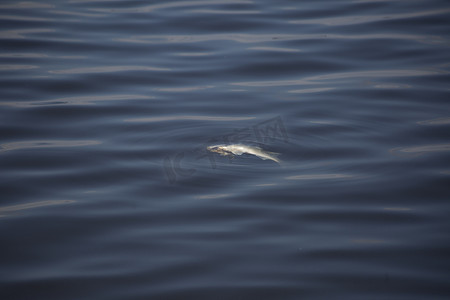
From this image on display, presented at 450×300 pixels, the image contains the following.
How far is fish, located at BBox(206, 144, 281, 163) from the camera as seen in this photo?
3.12 meters

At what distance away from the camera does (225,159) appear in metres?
3.06

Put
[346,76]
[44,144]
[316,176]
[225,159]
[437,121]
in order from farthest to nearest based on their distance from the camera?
[346,76] → [437,121] → [44,144] → [225,159] → [316,176]

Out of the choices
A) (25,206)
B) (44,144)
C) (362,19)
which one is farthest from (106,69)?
(362,19)

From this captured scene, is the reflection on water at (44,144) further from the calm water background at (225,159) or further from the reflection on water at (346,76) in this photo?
the reflection on water at (346,76)

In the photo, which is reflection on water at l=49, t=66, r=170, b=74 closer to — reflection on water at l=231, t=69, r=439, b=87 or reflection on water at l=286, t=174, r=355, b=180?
reflection on water at l=231, t=69, r=439, b=87

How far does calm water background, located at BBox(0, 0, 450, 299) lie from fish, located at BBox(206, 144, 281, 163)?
0.07 meters

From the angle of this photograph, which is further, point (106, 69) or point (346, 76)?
point (106, 69)

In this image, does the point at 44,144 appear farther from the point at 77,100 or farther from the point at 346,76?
the point at 346,76

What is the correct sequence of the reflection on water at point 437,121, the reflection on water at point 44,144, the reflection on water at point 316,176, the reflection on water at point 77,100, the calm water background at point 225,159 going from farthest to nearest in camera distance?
1. the reflection on water at point 77,100
2. the reflection on water at point 437,121
3. the reflection on water at point 44,144
4. the reflection on water at point 316,176
5. the calm water background at point 225,159

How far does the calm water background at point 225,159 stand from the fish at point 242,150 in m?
0.07

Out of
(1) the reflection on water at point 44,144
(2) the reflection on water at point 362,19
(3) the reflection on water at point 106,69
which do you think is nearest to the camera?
(1) the reflection on water at point 44,144

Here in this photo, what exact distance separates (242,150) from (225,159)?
0.15 m

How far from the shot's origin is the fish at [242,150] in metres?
3.12

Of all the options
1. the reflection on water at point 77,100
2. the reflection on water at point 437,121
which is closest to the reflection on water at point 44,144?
the reflection on water at point 77,100
